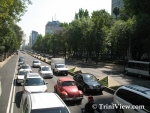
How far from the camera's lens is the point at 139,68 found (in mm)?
28734

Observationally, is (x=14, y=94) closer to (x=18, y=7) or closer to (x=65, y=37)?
(x=18, y=7)

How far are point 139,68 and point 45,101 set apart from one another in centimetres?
2375

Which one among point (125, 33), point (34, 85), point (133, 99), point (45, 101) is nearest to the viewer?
point (45, 101)

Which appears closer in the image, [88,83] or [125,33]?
[88,83]

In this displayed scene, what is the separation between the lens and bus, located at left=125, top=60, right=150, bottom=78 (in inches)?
1061

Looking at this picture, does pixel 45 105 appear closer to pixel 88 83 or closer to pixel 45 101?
pixel 45 101

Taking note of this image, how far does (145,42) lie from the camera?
32.8 meters

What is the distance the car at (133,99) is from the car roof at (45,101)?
11.7ft

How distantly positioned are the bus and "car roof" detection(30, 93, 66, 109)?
21651mm

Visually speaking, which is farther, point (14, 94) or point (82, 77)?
point (82, 77)

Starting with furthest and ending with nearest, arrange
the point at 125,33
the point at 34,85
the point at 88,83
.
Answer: the point at 125,33 < the point at 88,83 < the point at 34,85

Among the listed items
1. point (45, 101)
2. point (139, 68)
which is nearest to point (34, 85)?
point (45, 101)

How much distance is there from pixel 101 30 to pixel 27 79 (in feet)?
125

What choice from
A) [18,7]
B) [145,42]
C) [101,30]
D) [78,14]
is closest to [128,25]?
[145,42]
